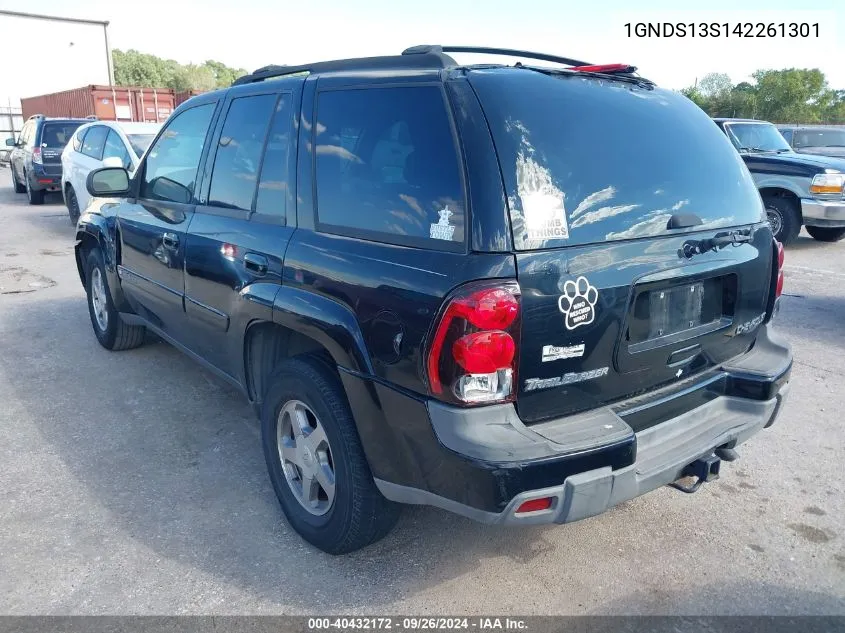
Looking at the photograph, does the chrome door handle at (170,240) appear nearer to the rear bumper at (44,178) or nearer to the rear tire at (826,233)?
the rear tire at (826,233)

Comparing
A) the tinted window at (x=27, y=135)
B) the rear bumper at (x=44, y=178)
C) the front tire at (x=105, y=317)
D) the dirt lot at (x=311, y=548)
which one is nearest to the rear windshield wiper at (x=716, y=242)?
the dirt lot at (x=311, y=548)

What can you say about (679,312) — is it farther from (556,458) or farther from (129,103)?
(129,103)

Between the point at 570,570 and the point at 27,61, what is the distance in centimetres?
4271

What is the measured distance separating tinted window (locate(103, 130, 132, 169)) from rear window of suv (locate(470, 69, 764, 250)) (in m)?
8.12

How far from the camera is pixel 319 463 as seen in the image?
9.40 ft

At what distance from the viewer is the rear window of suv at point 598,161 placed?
7.48 ft

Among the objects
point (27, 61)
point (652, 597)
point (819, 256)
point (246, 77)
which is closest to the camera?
point (652, 597)

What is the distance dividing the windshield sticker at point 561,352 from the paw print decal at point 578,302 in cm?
7

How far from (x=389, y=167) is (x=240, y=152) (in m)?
1.20

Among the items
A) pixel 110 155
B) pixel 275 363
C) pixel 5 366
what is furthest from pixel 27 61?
pixel 275 363

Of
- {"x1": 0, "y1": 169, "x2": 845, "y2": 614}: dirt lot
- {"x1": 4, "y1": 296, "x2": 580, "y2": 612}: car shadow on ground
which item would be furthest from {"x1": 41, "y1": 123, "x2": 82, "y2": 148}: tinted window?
{"x1": 0, "y1": 169, "x2": 845, "y2": 614}: dirt lot

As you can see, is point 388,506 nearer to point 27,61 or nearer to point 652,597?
point 652,597

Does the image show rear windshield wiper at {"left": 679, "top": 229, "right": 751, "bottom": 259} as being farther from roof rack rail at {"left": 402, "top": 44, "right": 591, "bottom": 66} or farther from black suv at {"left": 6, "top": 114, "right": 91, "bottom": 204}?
black suv at {"left": 6, "top": 114, "right": 91, "bottom": 204}

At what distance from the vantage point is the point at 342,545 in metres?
2.78
